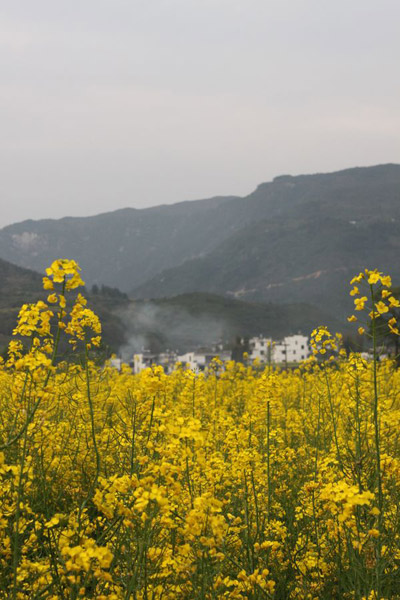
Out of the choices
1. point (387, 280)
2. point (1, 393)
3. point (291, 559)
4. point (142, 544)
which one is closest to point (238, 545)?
point (291, 559)

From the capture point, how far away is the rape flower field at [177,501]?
12.5 feet

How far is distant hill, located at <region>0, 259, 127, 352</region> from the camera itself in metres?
111

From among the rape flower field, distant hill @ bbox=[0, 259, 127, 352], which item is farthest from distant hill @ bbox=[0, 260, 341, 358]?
the rape flower field

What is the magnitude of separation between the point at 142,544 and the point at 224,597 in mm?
1449

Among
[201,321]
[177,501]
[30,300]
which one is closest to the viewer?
[177,501]

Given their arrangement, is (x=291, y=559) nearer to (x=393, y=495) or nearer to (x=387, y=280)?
(x=393, y=495)

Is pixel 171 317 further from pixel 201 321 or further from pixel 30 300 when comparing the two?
pixel 30 300

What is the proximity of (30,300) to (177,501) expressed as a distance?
126430 millimetres

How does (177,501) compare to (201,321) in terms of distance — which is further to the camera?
(201,321)

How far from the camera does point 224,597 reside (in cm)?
466

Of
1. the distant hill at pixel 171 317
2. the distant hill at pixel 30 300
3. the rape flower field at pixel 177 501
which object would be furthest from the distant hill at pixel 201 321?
the rape flower field at pixel 177 501

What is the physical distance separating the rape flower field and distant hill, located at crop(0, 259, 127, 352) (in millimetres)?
90344

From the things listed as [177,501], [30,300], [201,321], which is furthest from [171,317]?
[177,501]

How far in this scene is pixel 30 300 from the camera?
Result: 127 metres
